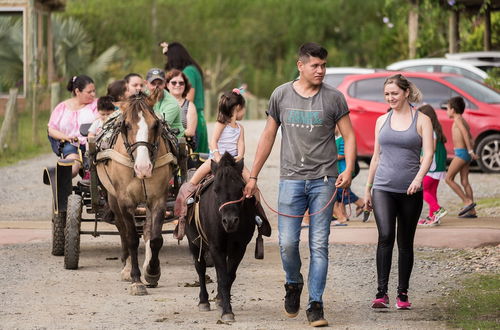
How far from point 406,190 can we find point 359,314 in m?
1.03

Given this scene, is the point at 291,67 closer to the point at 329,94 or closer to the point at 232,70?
the point at 232,70

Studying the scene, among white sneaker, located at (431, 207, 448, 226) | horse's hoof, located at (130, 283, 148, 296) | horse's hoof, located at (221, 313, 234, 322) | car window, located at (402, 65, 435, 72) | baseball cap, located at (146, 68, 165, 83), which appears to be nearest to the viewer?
horse's hoof, located at (221, 313, 234, 322)

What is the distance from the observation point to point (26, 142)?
87.6 feet

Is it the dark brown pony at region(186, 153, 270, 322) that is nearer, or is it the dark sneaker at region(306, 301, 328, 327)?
the dark sneaker at region(306, 301, 328, 327)

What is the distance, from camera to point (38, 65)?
3139 centimetres

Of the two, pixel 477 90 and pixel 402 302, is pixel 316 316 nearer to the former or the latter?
pixel 402 302

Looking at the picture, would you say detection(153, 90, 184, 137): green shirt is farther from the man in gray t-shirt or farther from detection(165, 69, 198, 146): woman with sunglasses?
the man in gray t-shirt

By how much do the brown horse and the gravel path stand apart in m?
0.30

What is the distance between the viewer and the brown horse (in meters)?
10.2

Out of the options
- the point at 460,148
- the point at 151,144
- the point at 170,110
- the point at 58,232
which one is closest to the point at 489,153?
the point at 460,148

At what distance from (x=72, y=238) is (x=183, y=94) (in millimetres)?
2397

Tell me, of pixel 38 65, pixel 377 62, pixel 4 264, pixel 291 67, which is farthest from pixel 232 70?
pixel 4 264

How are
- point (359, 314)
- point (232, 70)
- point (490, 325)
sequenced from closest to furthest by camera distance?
point (490, 325) < point (359, 314) < point (232, 70)

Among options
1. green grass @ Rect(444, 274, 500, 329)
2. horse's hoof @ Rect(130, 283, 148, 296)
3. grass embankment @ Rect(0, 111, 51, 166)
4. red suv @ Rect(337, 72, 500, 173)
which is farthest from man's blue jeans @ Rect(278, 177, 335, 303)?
grass embankment @ Rect(0, 111, 51, 166)
